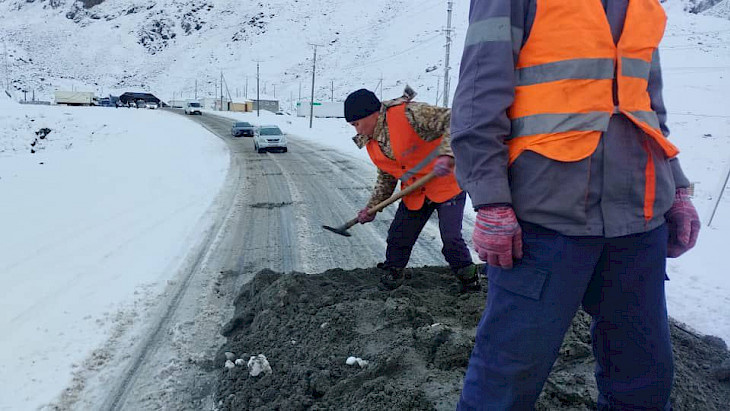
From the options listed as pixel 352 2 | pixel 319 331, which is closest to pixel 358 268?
pixel 319 331

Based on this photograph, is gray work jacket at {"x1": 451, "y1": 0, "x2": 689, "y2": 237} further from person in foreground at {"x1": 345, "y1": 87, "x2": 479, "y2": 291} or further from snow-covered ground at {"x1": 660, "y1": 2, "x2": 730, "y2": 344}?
snow-covered ground at {"x1": 660, "y1": 2, "x2": 730, "y2": 344}

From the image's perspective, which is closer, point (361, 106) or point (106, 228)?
point (361, 106)

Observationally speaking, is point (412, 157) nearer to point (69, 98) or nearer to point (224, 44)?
point (69, 98)

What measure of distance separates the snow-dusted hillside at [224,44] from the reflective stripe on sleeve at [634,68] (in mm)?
56530

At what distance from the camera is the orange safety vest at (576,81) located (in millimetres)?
1403

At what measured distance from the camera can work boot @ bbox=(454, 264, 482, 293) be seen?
3.53 meters

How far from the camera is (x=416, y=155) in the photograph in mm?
3410

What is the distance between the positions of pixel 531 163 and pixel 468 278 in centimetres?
221

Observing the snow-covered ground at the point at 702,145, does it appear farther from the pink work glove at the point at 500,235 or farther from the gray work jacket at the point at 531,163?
the pink work glove at the point at 500,235

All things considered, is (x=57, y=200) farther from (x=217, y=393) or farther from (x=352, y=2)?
(x=352, y=2)

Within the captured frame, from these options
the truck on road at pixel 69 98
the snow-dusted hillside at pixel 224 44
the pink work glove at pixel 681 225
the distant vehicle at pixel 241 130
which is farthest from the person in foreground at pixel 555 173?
the truck on road at pixel 69 98

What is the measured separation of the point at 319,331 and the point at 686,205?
201 cm

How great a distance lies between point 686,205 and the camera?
1729 mm

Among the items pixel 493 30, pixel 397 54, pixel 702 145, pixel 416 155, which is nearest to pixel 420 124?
pixel 416 155
